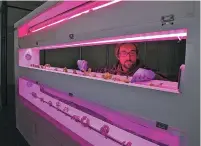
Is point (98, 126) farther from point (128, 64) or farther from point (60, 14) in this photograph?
point (60, 14)

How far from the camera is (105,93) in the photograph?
1.59 m

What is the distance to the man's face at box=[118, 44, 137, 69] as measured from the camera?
2197 millimetres

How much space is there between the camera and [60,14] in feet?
7.27

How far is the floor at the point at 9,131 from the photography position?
346 centimetres

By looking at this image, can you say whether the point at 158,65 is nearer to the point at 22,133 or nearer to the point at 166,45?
the point at 166,45

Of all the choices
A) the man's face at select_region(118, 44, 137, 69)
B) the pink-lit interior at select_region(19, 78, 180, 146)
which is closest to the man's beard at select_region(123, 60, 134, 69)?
the man's face at select_region(118, 44, 137, 69)

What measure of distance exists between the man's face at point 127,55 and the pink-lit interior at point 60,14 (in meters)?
0.62

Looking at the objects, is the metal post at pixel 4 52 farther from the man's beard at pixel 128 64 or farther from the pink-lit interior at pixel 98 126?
the man's beard at pixel 128 64

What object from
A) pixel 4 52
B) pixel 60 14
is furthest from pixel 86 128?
pixel 4 52

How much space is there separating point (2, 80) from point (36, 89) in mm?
3688

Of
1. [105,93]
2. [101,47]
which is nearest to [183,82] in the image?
[105,93]

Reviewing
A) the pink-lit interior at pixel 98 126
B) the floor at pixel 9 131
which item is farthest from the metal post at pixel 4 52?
the pink-lit interior at pixel 98 126

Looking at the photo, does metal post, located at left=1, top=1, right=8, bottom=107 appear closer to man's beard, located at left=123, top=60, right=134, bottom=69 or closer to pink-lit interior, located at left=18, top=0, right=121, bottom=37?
pink-lit interior, located at left=18, top=0, right=121, bottom=37

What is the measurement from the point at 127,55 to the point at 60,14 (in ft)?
2.74
